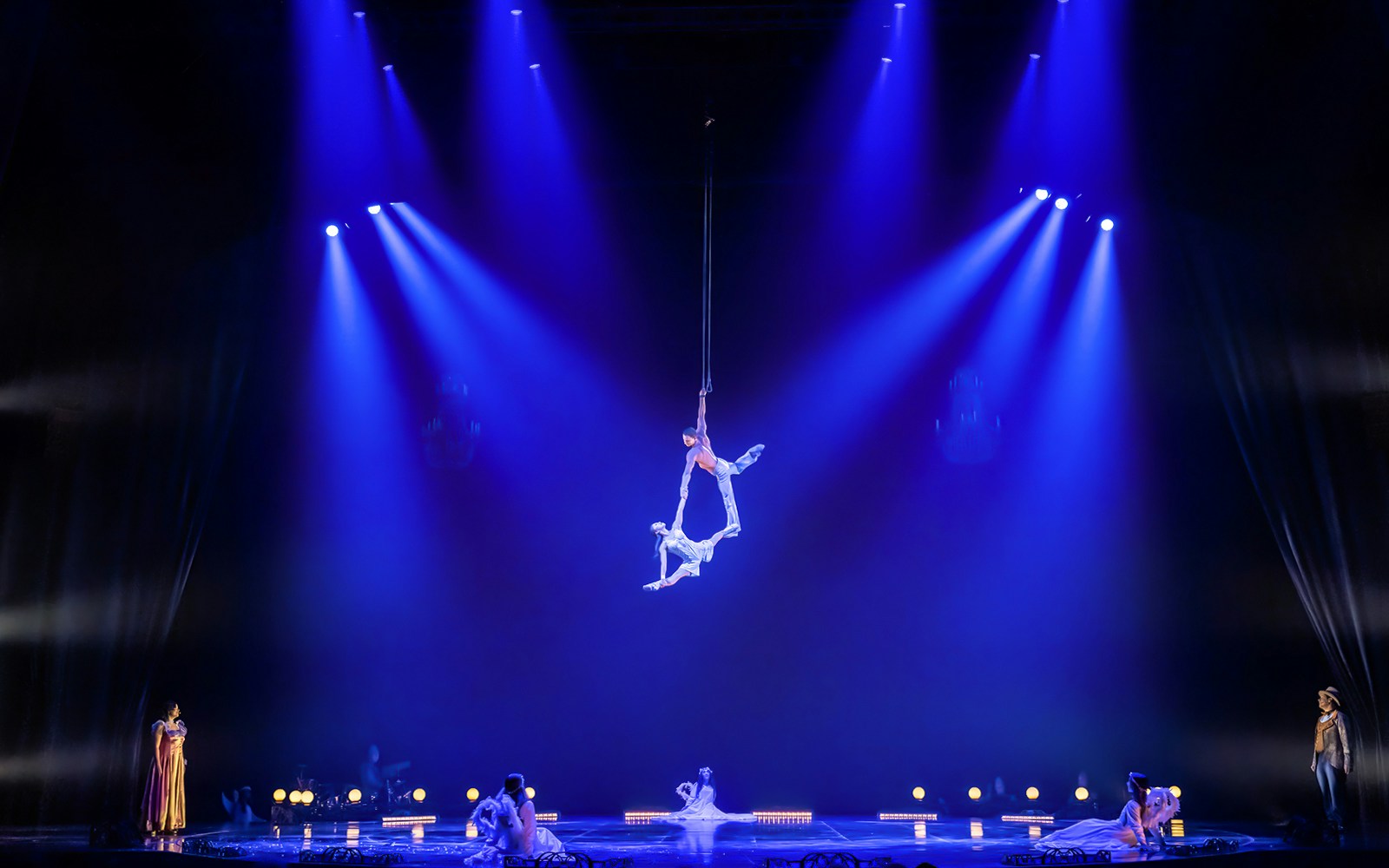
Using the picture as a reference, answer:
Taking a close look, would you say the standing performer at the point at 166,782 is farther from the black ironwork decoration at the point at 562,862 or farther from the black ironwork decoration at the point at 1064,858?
the black ironwork decoration at the point at 1064,858

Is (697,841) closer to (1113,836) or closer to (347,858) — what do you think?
(347,858)

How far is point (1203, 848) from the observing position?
7.77 meters

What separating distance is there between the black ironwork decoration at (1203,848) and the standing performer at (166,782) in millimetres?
8295

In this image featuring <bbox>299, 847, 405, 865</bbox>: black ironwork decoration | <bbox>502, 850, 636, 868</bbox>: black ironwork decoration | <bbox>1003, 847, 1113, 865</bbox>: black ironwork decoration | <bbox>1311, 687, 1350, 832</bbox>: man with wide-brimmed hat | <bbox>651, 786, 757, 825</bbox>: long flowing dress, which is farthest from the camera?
<bbox>651, 786, 757, 825</bbox>: long flowing dress

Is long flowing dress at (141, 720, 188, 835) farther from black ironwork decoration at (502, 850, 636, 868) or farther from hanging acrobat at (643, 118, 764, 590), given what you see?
hanging acrobat at (643, 118, 764, 590)

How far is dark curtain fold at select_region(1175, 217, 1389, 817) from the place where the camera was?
8.64m

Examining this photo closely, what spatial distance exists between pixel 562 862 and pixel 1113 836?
420 centimetres

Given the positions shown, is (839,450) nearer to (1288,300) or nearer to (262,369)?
(1288,300)

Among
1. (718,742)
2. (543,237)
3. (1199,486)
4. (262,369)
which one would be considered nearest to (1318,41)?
(1199,486)

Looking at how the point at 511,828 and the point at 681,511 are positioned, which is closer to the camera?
the point at 511,828

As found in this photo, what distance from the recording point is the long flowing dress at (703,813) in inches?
Result: 425

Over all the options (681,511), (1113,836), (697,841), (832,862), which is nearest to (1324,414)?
(1113,836)

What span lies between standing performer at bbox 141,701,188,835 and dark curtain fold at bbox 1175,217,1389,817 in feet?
32.6

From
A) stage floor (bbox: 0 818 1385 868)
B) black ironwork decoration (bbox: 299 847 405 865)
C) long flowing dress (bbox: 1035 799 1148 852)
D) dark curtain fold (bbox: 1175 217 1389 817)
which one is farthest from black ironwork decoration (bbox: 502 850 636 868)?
dark curtain fold (bbox: 1175 217 1389 817)
